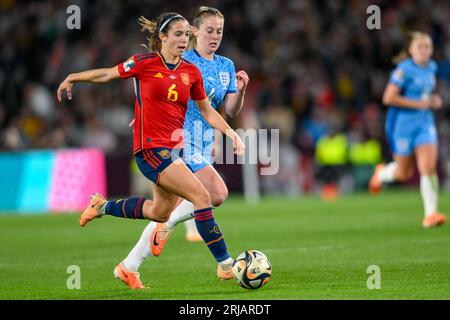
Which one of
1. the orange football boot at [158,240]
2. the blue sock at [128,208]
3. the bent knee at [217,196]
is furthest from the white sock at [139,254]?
the bent knee at [217,196]

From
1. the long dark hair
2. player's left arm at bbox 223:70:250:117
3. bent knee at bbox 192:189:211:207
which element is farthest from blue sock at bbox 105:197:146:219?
player's left arm at bbox 223:70:250:117

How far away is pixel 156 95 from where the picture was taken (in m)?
8.36

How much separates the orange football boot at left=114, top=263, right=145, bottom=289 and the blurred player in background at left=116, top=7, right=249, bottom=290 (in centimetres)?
67

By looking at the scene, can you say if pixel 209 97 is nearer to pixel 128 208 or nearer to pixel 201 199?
pixel 128 208

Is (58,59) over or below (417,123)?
over

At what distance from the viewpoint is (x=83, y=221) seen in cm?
892

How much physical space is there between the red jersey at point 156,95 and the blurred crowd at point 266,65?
1383cm

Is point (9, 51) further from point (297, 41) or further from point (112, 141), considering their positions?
point (297, 41)

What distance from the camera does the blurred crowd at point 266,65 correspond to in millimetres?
23453

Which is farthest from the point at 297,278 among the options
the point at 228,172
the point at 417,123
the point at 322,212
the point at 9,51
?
the point at 9,51

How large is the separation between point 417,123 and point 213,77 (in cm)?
470

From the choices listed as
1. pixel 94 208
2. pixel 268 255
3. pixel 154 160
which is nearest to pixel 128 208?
pixel 94 208
